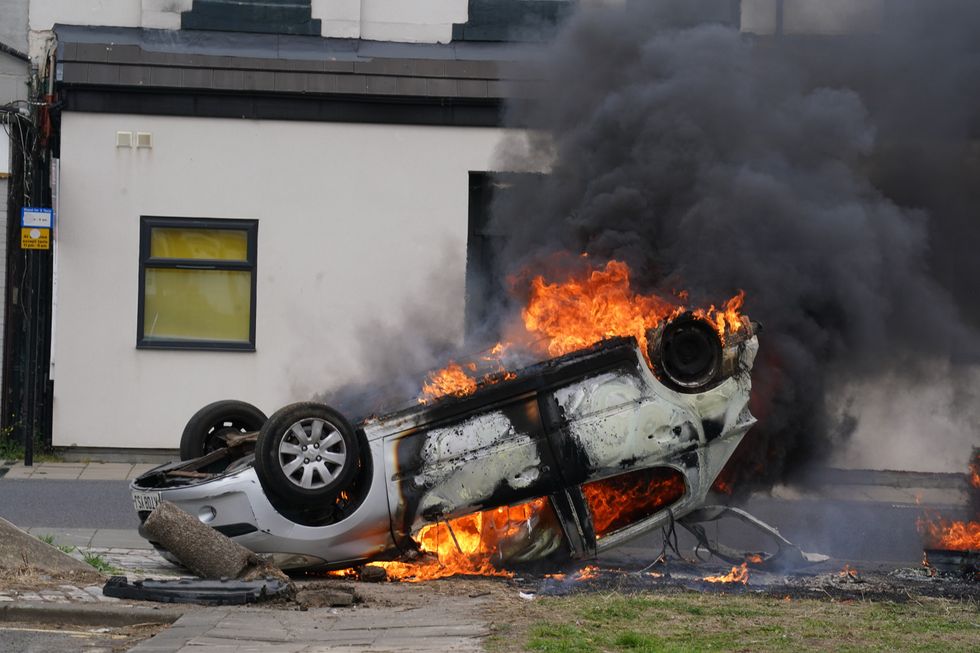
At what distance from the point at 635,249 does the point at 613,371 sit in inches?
49.9

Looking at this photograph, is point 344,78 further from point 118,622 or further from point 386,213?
point 118,622

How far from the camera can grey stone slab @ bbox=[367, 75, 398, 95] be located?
1580 cm

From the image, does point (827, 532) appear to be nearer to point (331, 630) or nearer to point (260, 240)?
point (331, 630)

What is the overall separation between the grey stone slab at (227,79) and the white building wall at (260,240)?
42 centimetres

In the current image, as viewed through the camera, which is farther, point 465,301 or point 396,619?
point 465,301

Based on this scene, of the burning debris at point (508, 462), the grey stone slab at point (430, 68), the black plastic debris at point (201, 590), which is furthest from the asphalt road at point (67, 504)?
the grey stone slab at point (430, 68)

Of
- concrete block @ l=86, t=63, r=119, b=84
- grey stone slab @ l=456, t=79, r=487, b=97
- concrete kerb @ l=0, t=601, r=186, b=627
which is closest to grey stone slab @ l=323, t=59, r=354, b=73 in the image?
grey stone slab @ l=456, t=79, r=487, b=97

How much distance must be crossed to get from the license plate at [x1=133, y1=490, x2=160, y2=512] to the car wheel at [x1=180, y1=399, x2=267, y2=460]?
0.86m

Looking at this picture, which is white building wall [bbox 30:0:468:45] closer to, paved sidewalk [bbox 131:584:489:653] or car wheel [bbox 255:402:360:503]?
car wheel [bbox 255:402:360:503]

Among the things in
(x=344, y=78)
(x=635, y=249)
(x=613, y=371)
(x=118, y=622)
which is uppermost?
(x=344, y=78)

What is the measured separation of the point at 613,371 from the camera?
28.9 ft

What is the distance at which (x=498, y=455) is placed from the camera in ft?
28.5

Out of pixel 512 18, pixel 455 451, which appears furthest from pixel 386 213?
pixel 455 451

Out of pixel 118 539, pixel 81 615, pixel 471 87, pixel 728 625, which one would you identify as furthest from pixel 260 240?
pixel 728 625
